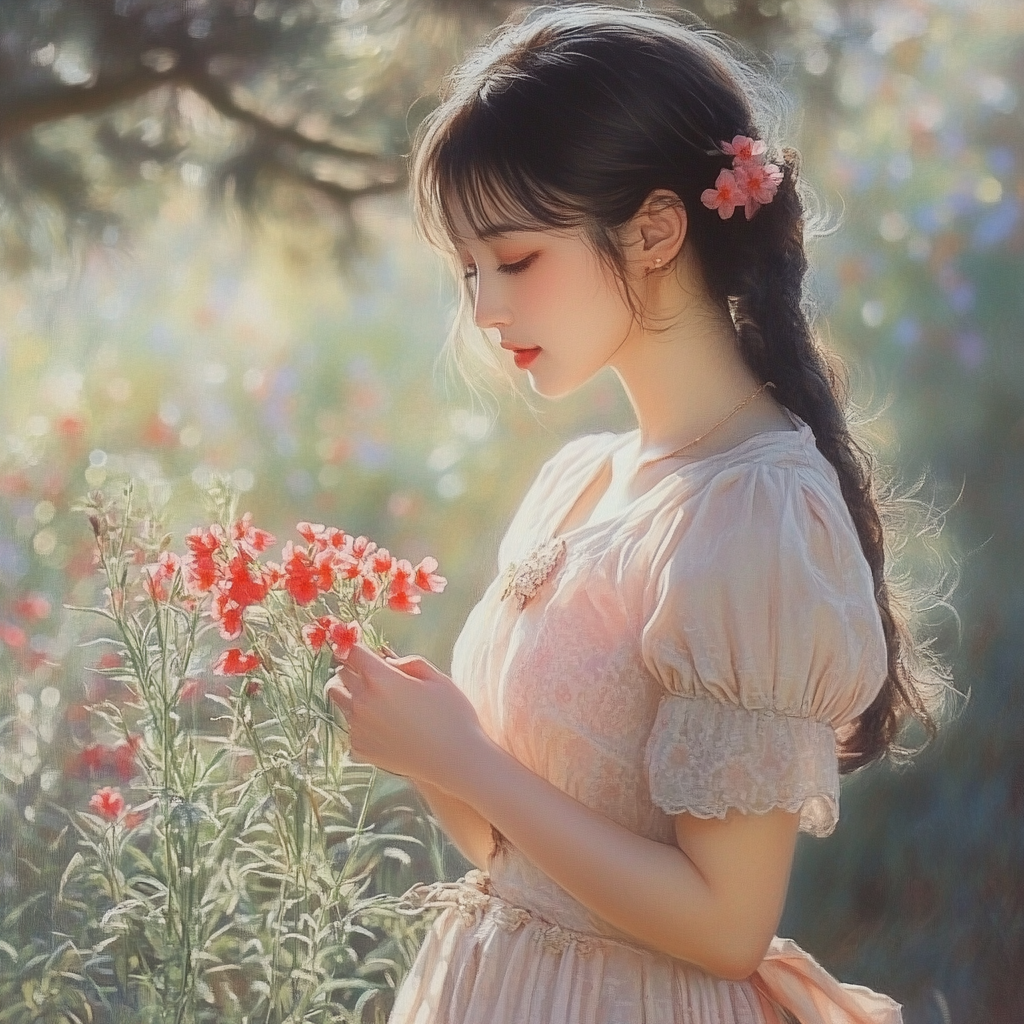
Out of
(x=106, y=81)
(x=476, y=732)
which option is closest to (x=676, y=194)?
(x=476, y=732)

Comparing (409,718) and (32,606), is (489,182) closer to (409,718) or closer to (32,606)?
(409,718)

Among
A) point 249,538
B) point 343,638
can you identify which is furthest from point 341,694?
point 249,538

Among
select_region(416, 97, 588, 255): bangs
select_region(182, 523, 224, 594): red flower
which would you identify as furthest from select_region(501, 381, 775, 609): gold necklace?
select_region(182, 523, 224, 594): red flower

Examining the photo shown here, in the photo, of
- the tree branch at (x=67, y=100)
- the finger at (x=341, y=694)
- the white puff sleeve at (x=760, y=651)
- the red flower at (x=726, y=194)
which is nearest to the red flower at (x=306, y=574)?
the finger at (x=341, y=694)

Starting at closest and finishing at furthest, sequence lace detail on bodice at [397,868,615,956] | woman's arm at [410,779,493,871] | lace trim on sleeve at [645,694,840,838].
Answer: lace trim on sleeve at [645,694,840,838] → lace detail on bodice at [397,868,615,956] → woman's arm at [410,779,493,871]

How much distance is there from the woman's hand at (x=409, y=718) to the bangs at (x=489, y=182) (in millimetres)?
381

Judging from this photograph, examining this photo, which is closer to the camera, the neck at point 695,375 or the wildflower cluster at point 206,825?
the neck at point 695,375

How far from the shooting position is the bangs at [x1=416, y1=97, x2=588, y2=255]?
3.36 feet

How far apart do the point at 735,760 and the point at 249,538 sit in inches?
22.6

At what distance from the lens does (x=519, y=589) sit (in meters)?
1.08

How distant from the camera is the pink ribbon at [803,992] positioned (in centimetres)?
101

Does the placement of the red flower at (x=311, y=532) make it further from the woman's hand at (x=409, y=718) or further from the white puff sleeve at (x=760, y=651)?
the white puff sleeve at (x=760, y=651)

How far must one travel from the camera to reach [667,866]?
0.93 meters

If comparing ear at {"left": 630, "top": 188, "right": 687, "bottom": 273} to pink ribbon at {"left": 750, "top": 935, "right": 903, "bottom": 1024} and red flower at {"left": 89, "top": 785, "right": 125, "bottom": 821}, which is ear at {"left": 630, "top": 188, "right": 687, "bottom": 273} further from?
red flower at {"left": 89, "top": 785, "right": 125, "bottom": 821}
